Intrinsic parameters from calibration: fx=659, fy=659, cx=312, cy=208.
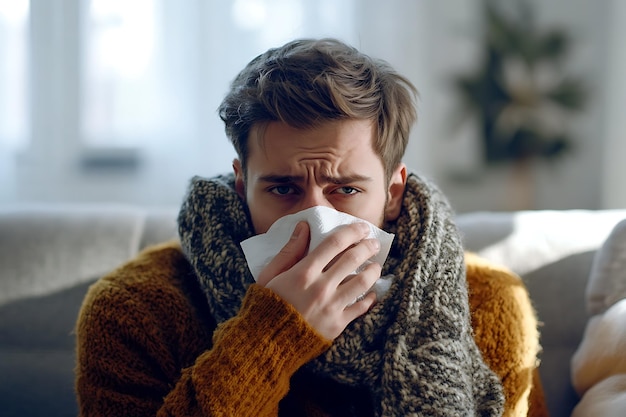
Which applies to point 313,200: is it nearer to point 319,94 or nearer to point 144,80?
point 319,94

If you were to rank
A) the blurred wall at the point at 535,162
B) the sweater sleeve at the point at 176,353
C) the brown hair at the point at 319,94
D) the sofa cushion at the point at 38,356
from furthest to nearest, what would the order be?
the blurred wall at the point at 535,162, the sofa cushion at the point at 38,356, the brown hair at the point at 319,94, the sweater sleeve at the point at 176,353

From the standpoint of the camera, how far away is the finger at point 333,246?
1053 mm

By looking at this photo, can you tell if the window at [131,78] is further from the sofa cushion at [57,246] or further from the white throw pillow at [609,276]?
the white throw pillow at [609,276]

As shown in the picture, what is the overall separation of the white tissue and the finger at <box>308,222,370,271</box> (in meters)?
0.02

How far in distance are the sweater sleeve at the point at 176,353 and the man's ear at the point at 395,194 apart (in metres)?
0.34

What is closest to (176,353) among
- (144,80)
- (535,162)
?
(144,80)

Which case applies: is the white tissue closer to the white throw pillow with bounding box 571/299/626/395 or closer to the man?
the man

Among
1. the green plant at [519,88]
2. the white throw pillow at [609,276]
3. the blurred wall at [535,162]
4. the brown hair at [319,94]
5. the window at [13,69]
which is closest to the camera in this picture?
the brown hair at [319,94]

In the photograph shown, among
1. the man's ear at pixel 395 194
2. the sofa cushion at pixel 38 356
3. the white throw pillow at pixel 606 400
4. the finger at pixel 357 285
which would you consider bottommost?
the sofa cushion at pixel 38 356

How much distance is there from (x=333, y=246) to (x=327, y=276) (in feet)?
0.16

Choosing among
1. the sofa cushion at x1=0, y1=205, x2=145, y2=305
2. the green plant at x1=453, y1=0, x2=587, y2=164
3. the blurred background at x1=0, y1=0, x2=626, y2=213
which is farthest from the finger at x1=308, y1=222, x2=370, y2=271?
the green plant at x1=453, y1=0, x2=587, y2=164

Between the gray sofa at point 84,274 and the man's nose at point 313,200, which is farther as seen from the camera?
the gray sofa at point 84,274

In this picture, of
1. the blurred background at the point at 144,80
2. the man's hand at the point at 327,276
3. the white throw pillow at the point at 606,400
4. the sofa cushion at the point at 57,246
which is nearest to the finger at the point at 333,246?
the man's hand at the point at 327,276

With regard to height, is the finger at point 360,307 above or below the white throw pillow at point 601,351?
above
